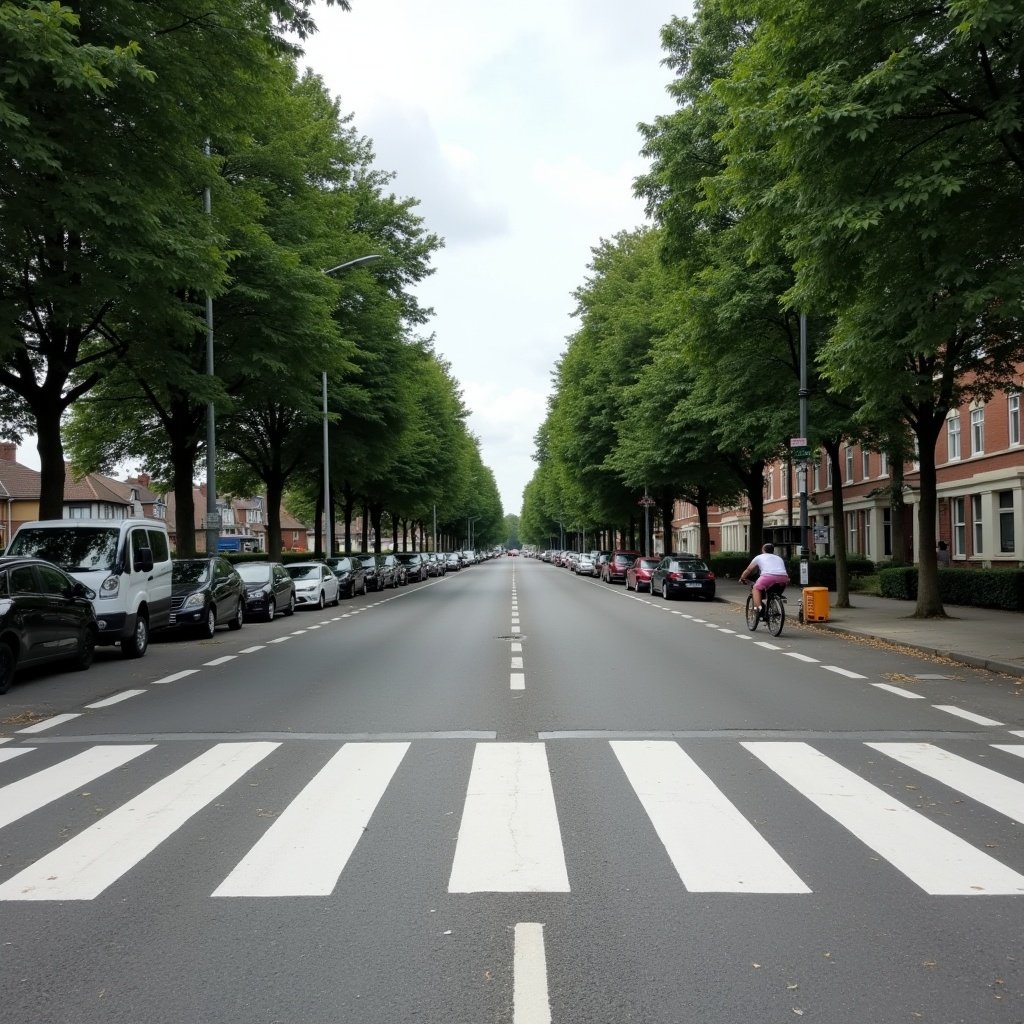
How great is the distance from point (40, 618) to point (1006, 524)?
3071 centimetres

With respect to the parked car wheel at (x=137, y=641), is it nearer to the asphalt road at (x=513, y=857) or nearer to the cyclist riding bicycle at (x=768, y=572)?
the asphalt road at (x=513, y=857)

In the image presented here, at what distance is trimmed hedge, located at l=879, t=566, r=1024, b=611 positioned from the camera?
Result: 2169 centimetres

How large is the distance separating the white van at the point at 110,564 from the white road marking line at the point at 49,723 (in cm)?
482

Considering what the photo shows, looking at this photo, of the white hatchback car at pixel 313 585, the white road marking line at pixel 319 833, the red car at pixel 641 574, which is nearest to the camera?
the white road marking line at pixel 319 833

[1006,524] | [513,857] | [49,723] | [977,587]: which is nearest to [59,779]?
[49,723]

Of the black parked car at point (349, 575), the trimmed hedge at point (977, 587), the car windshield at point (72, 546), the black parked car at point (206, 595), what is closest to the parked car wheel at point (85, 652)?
the car windshield at point (72, 546)

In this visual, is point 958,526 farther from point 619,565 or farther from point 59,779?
point 59,779

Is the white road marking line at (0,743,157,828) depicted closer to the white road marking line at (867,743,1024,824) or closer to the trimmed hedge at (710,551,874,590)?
the white road marking line at (867,743,1024,824)

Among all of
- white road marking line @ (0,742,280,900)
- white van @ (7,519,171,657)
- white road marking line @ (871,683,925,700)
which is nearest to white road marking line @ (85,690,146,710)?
white road marking line @ (0,742,280,900)

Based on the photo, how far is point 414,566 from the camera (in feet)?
166

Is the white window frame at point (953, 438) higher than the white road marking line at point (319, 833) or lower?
higher

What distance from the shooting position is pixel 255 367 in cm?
2239

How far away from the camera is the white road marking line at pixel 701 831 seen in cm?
441

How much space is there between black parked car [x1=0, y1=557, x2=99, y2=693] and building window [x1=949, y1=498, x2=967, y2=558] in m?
31.9
